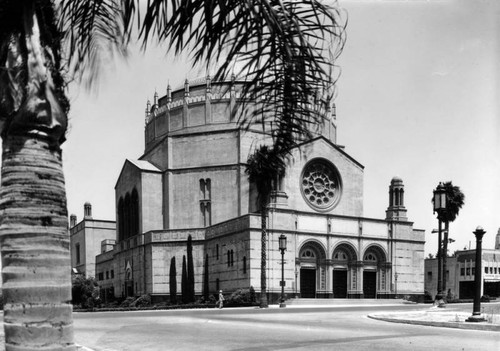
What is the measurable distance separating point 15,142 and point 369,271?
2047 inches

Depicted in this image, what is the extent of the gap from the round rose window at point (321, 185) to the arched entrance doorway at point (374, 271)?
5.93 metres

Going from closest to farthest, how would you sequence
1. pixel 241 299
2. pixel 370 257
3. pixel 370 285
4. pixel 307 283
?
pixel 241 299, pixel 307 283, pixel 370 285, pixel 370 257

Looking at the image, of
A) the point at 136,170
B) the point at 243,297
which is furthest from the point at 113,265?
the point at 243,297

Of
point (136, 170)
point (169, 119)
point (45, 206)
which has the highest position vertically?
point (169, 119)

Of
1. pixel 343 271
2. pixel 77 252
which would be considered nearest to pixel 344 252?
pixel 343 271

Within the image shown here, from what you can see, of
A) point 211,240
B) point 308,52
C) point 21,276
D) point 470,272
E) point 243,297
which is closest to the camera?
point 21,276

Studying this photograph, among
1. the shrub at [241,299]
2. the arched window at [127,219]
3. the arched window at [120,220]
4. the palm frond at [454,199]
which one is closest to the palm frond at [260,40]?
the shrub at [241,299]

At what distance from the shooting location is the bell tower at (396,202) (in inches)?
2231

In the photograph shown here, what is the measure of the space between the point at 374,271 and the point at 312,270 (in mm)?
6933

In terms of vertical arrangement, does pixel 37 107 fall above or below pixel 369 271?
above

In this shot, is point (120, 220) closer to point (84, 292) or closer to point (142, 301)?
point (84, 292)

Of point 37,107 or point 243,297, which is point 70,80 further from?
point 243,297

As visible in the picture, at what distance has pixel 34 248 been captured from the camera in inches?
149

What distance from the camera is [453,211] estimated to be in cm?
5697
